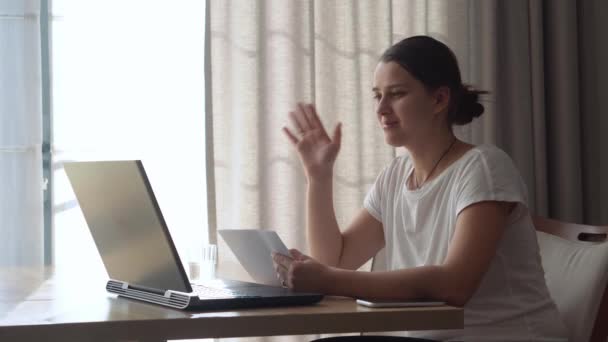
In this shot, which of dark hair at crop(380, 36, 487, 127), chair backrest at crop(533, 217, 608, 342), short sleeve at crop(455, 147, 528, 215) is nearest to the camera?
short sleeve at crop(455, 147, 528, 215)

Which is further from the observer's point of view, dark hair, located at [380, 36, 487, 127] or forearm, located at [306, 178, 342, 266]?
forearm, located at [306, 178, 342, 266]

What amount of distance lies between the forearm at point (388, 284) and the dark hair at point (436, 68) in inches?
23.2

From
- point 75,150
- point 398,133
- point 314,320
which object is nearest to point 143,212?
point 314,320

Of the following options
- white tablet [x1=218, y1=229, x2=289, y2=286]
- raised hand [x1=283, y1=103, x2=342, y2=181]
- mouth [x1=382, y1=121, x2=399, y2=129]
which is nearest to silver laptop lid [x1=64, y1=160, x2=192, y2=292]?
white tablet [x1=218, y1=229, x2=289, y2=286]

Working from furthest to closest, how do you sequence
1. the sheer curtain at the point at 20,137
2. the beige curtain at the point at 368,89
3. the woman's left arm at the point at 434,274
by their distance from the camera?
the beige curtain at the point at 368,89 → the sheer curtain at the point at 20,137 → the woman's left arm at the point at 434,274

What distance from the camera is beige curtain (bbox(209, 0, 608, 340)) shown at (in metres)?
3.13

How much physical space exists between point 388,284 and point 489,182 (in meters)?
0.39

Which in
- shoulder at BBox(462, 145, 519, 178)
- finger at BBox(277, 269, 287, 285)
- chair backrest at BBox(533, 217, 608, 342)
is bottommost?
chair backrest at BBox(533, 217, 608, 342)

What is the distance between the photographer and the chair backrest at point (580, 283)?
1854 millimetres

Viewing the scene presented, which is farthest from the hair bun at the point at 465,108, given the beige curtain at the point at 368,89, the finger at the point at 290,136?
the beige curtain at the point at 368,89

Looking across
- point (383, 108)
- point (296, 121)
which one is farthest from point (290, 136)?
point (383, 108)

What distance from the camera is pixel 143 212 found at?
4.50 ft

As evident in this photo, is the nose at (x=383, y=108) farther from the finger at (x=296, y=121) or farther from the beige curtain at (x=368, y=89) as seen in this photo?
the beige curtain at (x=368, y=89)

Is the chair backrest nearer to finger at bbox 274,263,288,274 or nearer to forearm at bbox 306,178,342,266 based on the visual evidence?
forearm at bbox 306,178,342,266
